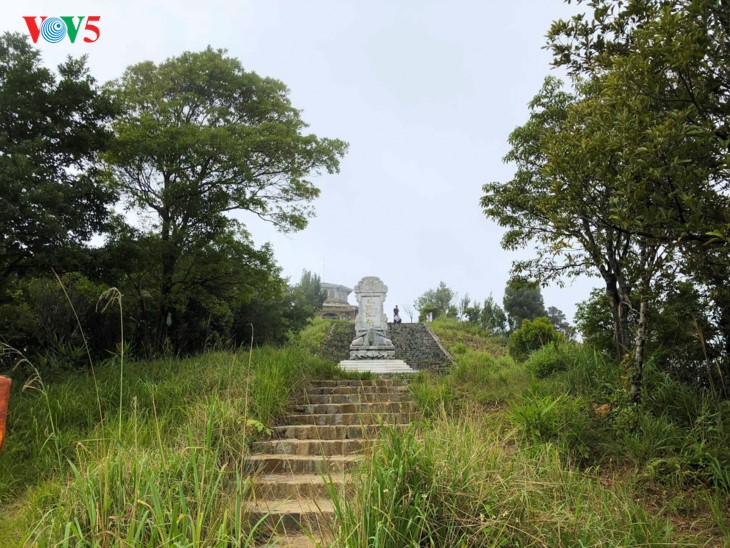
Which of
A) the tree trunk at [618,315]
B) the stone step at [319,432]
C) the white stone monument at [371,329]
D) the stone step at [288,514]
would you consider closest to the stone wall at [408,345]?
the white stone monument at [371,329]

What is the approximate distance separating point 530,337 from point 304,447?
10494mm

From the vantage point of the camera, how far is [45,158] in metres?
8.54

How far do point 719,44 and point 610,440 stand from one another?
3.88 metres

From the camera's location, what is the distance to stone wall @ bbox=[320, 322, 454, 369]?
621 inches

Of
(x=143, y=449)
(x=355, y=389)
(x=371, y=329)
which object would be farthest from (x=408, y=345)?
(x=143, y=449)

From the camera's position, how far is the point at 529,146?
862 centimetres

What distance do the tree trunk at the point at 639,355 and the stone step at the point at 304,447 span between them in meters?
3.23

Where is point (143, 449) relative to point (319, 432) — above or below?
above

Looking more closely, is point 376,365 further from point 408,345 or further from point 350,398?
point 350,398

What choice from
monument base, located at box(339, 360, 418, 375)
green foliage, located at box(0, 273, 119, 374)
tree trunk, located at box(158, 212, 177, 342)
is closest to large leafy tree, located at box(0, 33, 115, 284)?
green foliage, located at box(0, 273, 119, 374)

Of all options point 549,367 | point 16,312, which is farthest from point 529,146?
point 16,312

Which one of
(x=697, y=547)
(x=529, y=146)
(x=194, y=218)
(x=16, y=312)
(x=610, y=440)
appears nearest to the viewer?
(x=697, y=547)

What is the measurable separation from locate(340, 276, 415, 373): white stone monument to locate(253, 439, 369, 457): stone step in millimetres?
8837

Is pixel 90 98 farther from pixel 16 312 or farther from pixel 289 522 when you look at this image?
pixel 289 522
